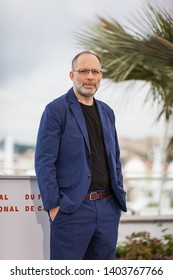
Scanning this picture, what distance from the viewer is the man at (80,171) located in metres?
2.22

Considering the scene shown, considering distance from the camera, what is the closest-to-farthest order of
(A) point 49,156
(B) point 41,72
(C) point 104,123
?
(A) point 49,156, (C) point 104,123, (B) point 41,72

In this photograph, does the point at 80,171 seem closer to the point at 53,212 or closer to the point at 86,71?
the point at 53,212

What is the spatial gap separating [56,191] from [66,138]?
228 mm

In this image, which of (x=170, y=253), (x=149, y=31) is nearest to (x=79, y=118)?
(x=149, y=31)

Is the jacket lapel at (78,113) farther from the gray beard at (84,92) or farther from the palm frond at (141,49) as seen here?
the palm frond at (141,49)

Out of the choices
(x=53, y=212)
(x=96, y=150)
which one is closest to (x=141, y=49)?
(x=96, y=150)

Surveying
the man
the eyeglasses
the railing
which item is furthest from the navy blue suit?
the railing

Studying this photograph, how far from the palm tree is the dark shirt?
123cm

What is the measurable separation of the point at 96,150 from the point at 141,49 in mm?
1496

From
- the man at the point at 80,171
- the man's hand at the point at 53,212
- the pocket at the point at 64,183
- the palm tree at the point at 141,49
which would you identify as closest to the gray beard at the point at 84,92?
the man at the point at 80,171

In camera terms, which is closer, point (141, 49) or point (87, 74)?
point (87, 74)

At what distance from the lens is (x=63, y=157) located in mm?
2250

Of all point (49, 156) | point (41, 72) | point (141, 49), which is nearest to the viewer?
point (49, 156)
